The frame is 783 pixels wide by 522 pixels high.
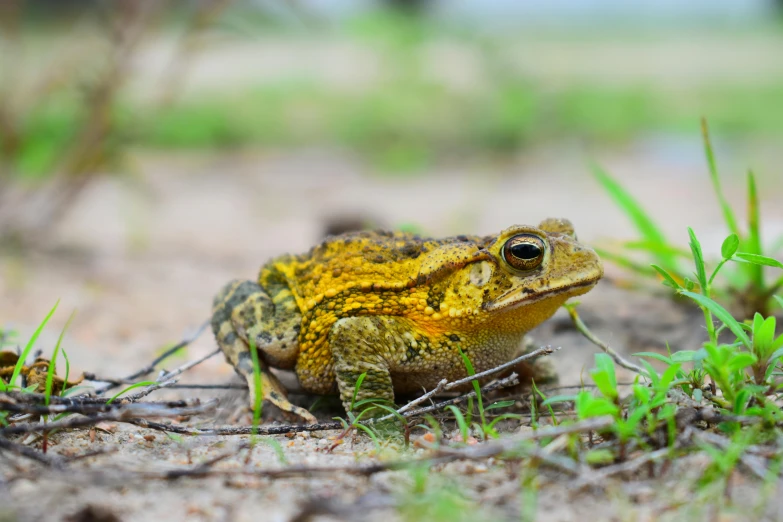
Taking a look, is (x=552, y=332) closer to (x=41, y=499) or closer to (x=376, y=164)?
(x=41, y=499)

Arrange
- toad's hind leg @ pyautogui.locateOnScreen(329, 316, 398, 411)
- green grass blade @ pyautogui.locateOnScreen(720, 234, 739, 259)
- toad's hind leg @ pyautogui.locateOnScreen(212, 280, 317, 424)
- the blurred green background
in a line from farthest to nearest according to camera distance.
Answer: the blurred green background → toad's hind leg @ pyautogui.locateOnScreen(212, 280, 317, 424) → toad's hind leg @ pyautogui.locateOnScreen(329, 316, 398, 411) → green grass blade @ pyautogui.locateOnScreen(720, 234, 739, 259)

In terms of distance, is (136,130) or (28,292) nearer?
(28,292)

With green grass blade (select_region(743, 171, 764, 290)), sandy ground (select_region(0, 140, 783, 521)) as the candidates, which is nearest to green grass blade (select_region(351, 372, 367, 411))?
sandy ground (select_region(0, 140, 783, 521))

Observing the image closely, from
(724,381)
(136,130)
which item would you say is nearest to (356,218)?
(136,130)

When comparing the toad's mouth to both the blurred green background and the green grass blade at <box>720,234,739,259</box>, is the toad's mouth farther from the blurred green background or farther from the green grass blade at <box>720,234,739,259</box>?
the blurred green background

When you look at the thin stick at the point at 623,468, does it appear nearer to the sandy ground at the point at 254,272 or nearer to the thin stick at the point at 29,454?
the sandy ground at the point at 254,272

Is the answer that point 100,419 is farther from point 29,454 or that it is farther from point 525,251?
point 525,251

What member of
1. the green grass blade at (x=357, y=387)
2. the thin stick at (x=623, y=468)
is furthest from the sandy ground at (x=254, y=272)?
the green grass blade at (x=357, y=387)
